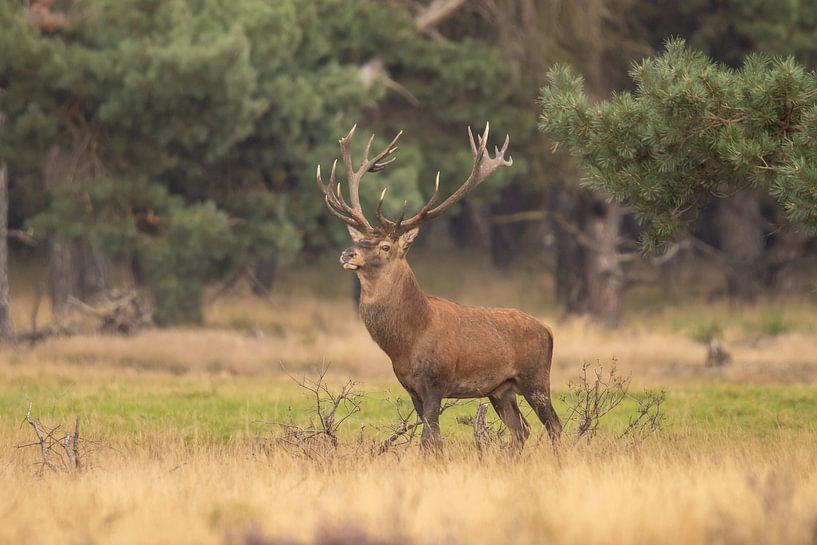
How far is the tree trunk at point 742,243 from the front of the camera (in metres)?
31.8

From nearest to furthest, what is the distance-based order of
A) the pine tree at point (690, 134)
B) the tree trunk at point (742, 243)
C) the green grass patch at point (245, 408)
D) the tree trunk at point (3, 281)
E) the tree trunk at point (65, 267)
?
the pine tree at point (690, 134) < the green grass patch at point (245, 408) < the tree trunk at point (3, 281) < the tree trunk at point (65, 267) < the tree trunk at point (742, 243)

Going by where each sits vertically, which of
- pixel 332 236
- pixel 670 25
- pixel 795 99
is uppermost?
pixel 670 25

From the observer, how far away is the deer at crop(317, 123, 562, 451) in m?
10.9

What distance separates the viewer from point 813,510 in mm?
8242

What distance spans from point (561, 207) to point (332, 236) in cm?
1197

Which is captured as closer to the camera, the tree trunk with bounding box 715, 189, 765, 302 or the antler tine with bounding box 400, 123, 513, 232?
the antler tine with bounding box 400, 123, 513, 232

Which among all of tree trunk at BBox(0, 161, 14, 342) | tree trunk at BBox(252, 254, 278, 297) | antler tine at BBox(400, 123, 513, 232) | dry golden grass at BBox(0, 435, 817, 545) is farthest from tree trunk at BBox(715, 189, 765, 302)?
dry golden grass at BBox(0, 435, 817, 545)

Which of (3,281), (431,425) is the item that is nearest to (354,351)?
(3,281)

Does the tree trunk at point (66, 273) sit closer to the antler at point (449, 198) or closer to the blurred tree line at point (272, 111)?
the blurred tree line at point (272, 111)

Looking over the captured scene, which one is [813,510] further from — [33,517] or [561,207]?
[561,207]

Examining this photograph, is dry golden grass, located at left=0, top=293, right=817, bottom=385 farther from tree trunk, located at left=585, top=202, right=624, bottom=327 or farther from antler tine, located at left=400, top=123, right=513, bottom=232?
antler tine, located at left=400, top=123, right=513, bottom=232

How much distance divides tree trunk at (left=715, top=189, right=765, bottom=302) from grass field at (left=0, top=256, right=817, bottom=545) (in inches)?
388

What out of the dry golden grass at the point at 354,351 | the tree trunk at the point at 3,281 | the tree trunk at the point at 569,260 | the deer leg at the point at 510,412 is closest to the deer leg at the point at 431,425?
the deer leg at the point at 510,412

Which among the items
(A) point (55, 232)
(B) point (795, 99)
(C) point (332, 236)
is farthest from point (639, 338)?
(B) point (795, 99)
